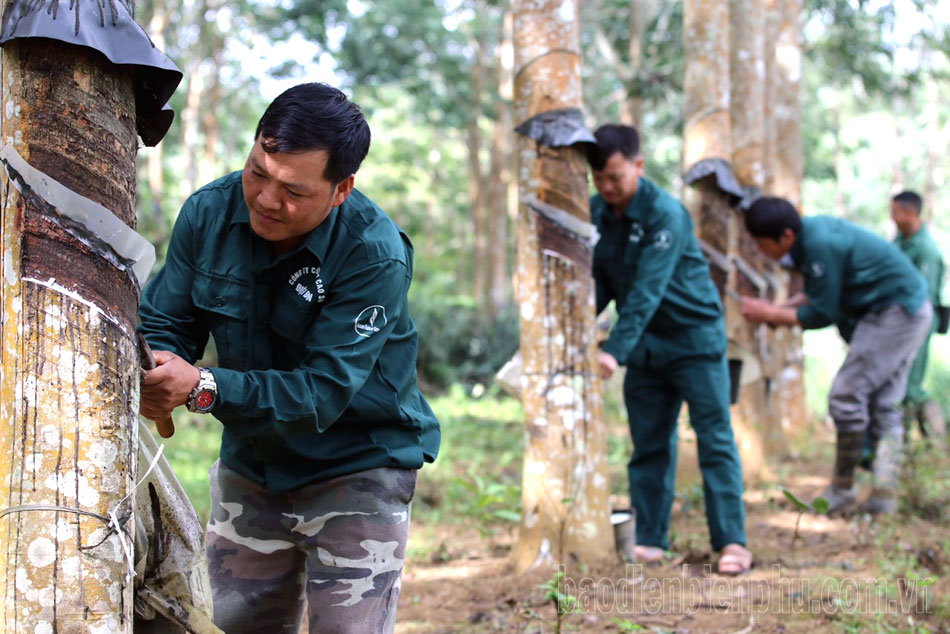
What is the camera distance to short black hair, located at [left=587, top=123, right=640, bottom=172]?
Answer: 4.82 m

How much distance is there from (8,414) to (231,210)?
79cm

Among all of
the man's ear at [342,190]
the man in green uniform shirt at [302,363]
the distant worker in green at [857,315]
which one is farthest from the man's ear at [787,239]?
the man's ear at [342,190]

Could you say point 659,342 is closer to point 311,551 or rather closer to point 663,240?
point 663,240

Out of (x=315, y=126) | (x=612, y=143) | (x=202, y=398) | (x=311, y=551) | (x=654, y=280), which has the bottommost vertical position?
(x=311, y=551)

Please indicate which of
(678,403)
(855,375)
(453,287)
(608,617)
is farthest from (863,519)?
(453,287)

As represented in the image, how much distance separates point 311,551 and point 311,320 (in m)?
0.64

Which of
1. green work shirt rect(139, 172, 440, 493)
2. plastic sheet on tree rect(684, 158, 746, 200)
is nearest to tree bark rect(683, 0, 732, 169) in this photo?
plastic sheet on tree rect(684, 158, 746, 200)

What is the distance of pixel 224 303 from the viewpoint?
2.42m

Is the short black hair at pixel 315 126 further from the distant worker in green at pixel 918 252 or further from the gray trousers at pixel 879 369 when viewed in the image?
the distant worker in green at pixel 918 252

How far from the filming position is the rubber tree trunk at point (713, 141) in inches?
263

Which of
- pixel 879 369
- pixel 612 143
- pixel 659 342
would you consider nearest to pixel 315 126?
pixel 612 143

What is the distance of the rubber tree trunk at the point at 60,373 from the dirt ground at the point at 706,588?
1.93 metres

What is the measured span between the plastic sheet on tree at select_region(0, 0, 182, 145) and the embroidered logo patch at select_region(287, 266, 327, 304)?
488 mm

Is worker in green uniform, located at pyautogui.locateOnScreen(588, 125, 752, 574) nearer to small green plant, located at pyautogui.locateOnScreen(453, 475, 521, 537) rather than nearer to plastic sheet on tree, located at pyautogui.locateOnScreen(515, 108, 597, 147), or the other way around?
plastic sheet on tree, located at pyautogui.locateOnScreen(515, 108, 597, 147)
